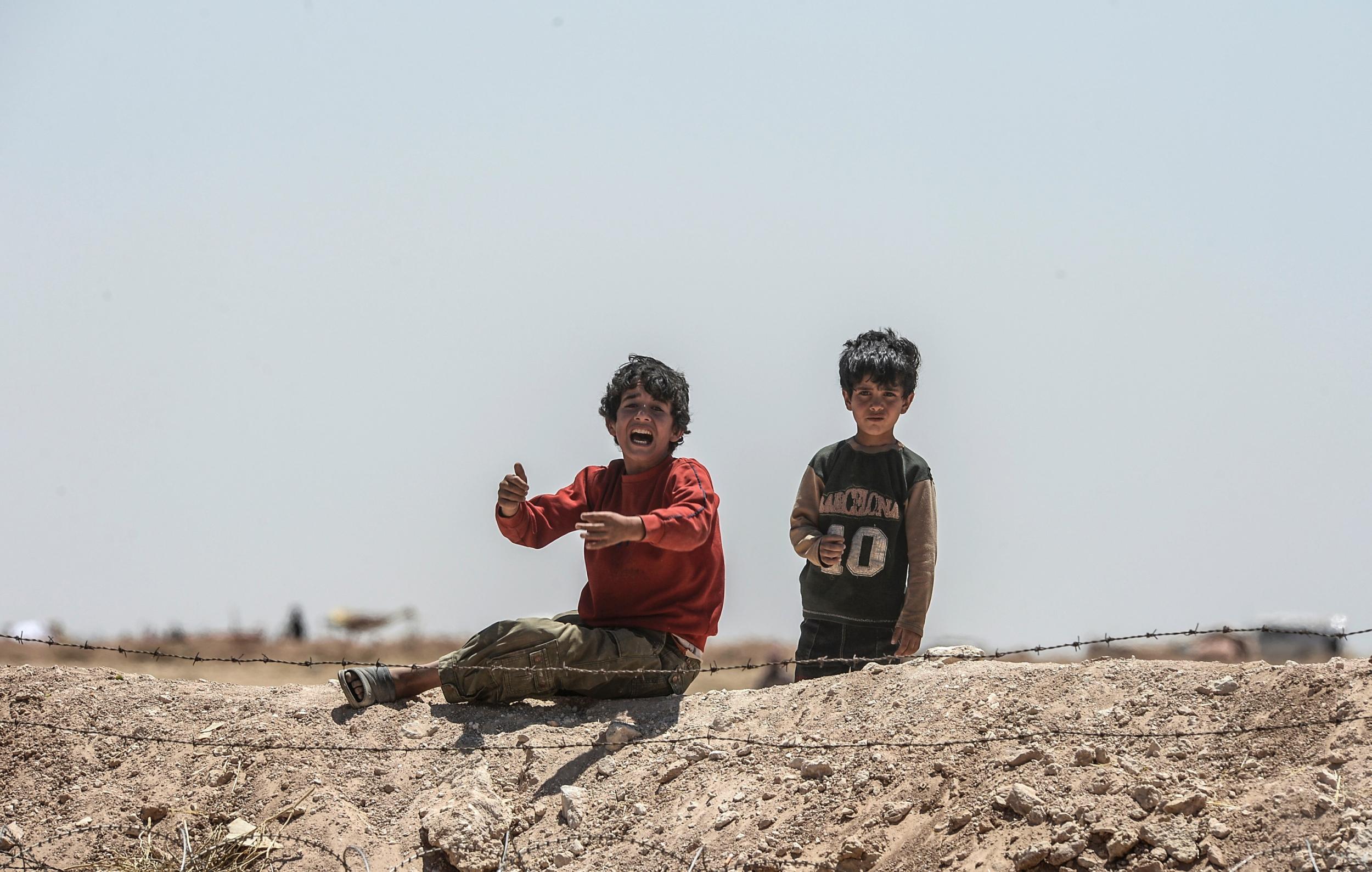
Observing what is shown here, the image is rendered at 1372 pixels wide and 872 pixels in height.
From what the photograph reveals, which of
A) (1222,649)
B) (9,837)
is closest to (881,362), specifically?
(9,837)

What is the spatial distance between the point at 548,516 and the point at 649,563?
544 mm

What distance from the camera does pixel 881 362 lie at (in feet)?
20.0

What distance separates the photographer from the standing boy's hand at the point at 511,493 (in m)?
5.59

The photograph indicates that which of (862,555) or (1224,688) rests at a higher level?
(862,555)

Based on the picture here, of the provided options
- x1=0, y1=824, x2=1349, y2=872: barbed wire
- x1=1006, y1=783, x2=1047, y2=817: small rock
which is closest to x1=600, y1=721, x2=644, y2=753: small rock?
x1=0, y1=824, x2=1349, y2=872: barbed wire

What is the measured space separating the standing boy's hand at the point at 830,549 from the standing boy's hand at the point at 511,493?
4.66ft

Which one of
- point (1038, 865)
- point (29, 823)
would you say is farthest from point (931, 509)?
point (29, 823)

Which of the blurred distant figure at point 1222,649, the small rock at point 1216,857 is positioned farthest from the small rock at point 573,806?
the blurred distant figure at point 1222,649

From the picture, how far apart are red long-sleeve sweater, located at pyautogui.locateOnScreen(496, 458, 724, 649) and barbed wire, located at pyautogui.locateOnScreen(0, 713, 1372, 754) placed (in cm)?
71

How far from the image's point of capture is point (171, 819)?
512 cm

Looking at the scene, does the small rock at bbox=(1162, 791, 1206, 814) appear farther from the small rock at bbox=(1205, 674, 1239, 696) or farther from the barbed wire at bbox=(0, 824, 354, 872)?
the barbed wire at bbox=(0, 824, 354, 872)

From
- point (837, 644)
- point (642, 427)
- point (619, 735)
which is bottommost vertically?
point (619, 735)

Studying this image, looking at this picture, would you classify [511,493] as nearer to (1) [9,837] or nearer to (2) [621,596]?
(2) [621,596]

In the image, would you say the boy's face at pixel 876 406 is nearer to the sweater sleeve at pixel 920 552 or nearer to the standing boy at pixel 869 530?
the standing boy at pixel 869 530
